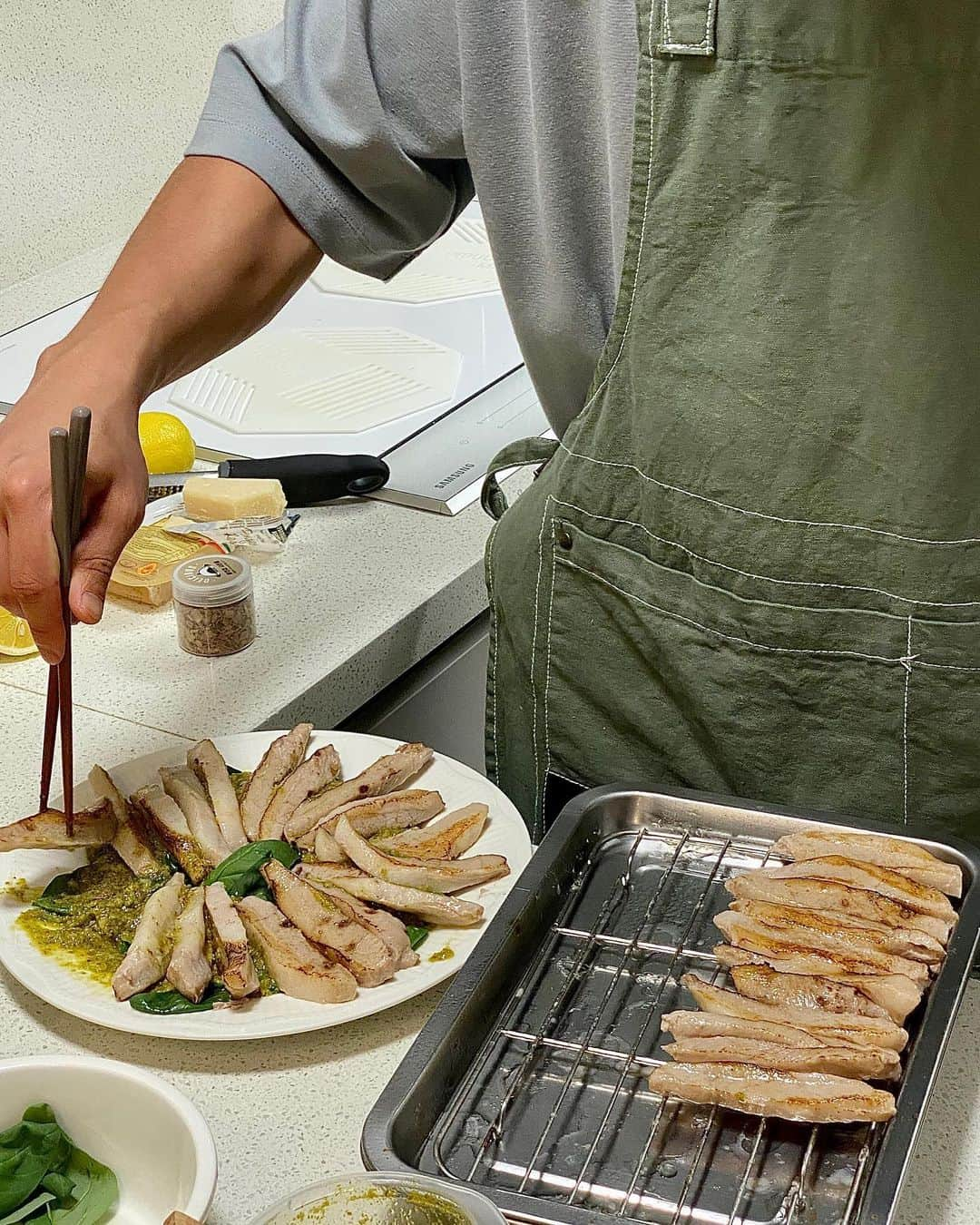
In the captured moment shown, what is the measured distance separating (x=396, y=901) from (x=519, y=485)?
72 cm

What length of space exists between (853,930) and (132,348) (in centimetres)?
67

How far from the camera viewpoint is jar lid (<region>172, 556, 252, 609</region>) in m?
1.26

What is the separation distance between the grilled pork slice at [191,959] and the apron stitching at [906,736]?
1.50 ft

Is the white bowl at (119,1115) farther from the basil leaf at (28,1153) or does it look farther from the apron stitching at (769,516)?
the apron stitching at (769,516)

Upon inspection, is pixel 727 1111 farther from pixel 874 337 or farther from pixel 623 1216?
pixel 874 337

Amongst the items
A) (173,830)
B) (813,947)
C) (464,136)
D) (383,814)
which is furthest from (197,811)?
(464,136)

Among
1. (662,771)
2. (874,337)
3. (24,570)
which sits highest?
(874,337)

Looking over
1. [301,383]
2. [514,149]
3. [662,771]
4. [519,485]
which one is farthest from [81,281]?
[662,771]

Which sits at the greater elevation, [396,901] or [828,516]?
[828,516]

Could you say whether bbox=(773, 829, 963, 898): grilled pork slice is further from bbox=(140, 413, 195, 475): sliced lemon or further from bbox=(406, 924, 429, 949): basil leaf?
bbox=(140, 413, 195, 475): sliced lemon

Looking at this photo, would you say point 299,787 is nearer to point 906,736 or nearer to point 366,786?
point 366,786

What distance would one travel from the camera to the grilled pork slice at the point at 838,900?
78 centimetres

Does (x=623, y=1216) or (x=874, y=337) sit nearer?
(x=623, y=1216)

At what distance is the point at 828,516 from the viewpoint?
3.09ft
